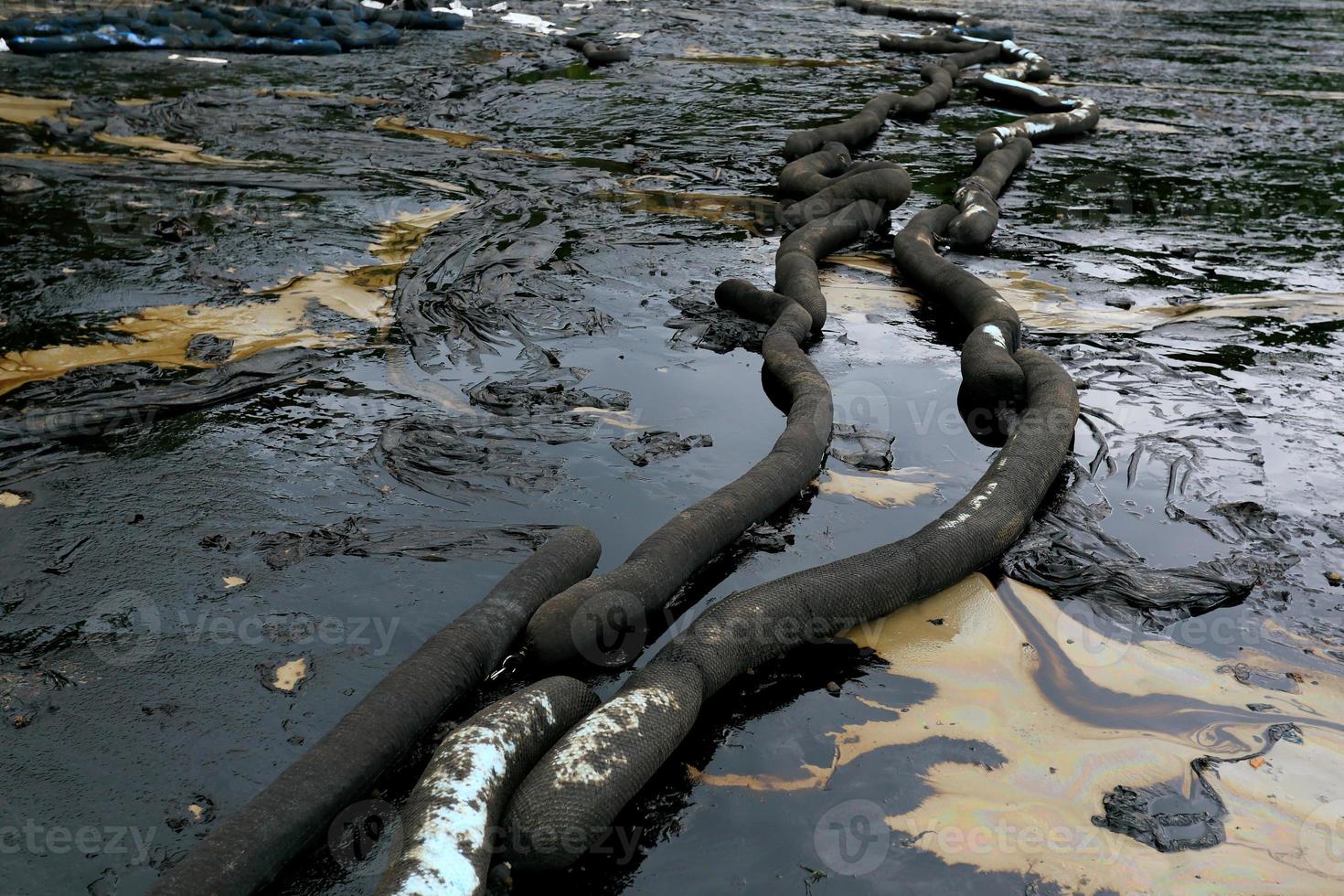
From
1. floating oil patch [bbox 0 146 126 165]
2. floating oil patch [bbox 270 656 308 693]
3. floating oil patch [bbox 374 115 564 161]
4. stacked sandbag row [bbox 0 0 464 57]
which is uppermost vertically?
stacked sandbag row [bbox 0 0 464 57]

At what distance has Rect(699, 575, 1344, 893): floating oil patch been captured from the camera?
7.30ft

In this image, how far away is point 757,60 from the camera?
36.6 feet

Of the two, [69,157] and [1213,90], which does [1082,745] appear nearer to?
[69,157]

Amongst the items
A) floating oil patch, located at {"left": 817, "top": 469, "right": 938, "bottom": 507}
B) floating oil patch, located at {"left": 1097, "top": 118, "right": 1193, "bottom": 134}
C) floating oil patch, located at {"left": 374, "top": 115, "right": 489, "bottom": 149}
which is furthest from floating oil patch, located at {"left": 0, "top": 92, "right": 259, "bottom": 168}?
floating oil patch, located at {"left": 1097, "top": 118, "right": 1193, "bottom": 134}

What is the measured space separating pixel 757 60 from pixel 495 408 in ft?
27.7

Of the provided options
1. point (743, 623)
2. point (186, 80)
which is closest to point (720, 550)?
point (743, 623)

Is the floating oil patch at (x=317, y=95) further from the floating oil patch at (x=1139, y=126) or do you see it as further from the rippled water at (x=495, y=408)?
the floating oil patch at (x=1139, y=126)

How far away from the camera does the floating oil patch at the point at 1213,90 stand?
427 inches

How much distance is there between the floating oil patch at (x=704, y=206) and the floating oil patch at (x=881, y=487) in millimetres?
2752

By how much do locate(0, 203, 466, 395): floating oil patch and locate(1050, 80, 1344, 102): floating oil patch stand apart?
343 inches

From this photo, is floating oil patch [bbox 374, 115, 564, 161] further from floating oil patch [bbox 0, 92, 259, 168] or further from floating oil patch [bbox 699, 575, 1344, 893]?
floating oil patch [bbox 699, 575, 1344, 893]

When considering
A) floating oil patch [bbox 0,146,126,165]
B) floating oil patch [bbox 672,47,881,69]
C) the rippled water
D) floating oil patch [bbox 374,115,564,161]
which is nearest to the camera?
the rippled water

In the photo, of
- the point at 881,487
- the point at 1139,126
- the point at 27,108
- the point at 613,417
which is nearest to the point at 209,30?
the point at 27,108

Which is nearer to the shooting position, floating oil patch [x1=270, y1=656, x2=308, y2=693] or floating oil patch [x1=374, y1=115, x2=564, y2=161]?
floating oil patch [x1=270, y1=656, x2=308, y2=693]
